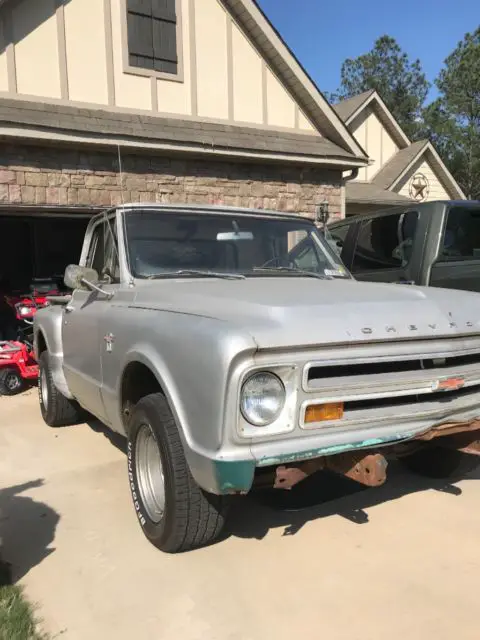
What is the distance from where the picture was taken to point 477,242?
5391 mm

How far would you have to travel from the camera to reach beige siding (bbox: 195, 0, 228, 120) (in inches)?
395

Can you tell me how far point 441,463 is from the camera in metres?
3.91

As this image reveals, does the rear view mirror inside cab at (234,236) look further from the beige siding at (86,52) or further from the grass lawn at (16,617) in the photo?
the beige siding at (86,52)

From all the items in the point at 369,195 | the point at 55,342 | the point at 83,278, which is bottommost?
the point at 55,342

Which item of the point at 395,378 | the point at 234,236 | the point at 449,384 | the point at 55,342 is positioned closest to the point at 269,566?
the point at 395,378

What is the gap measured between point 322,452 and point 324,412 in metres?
0.18

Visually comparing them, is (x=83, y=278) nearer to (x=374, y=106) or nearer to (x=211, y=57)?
(x=211, y=57)

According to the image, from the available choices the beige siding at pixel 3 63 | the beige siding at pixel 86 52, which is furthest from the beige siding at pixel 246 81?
the beige siding at pixel 3 63

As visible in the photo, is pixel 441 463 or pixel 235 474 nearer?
pixel 235 474

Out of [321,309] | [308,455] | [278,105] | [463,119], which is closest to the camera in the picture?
→ [308,455]

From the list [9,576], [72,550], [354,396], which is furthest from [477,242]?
[9,576]

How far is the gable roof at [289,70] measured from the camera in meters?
10.1

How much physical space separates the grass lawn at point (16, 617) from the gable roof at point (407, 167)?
17679 mm

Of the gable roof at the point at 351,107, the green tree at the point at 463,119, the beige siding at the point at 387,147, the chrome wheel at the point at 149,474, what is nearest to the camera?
the chrome wheel at the point at 149,474
